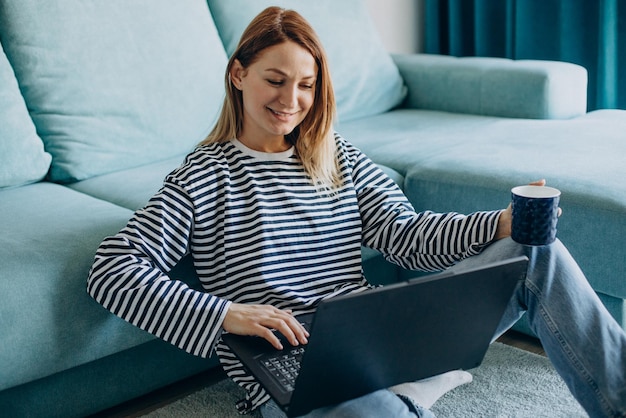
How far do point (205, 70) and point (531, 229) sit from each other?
1.17 m

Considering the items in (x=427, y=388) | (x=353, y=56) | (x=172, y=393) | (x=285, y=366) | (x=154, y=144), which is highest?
(x=353, y=56)

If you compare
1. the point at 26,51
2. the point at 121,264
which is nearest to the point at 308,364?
the point at 121,264

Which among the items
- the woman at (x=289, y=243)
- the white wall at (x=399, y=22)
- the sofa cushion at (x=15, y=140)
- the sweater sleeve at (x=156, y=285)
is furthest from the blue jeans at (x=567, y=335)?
the white wall at (x=399, y=22)

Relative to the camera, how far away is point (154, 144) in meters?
2.10

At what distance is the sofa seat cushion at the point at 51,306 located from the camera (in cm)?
139

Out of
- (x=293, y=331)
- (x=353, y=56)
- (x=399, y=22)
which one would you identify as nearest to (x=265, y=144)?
(x=293, y=331)

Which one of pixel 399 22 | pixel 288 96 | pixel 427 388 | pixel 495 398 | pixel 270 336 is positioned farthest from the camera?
pixel 399 22

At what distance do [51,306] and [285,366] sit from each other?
46 cm

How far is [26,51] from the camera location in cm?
195

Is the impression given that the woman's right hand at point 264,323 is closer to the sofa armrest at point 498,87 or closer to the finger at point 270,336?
the finger at point 270,336

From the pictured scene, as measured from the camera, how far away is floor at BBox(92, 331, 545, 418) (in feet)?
5.48

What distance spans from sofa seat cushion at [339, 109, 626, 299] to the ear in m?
0.62

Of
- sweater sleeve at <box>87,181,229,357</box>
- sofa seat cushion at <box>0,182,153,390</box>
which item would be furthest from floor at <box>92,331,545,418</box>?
sweater sleeve at <box>87,181,229,357</box>

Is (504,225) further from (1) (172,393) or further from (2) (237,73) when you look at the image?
(1) (172,393)
